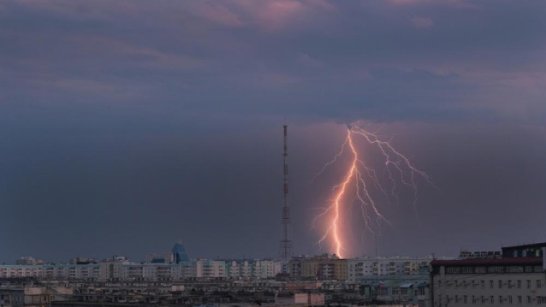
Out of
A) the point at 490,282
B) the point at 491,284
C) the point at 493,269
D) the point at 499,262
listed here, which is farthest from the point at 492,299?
the point at 499,262

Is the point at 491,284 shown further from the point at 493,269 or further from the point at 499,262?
the point at 499,262

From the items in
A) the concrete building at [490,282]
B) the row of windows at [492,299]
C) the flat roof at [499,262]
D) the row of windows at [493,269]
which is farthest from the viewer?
the flat roof at [499,262]

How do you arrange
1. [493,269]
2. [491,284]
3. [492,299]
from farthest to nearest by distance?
[493,269] < [491,284] < [492,299]

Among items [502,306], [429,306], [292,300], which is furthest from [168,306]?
[502,306]

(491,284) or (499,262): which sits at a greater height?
(499,262)

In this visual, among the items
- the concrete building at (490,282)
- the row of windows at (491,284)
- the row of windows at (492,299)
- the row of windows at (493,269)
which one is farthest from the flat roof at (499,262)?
the row of windows at (492,299)

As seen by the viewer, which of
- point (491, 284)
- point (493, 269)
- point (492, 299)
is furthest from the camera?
point (493, 269)

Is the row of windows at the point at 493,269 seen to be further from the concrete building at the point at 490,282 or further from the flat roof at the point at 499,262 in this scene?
the flat roof at the point at 499,262
